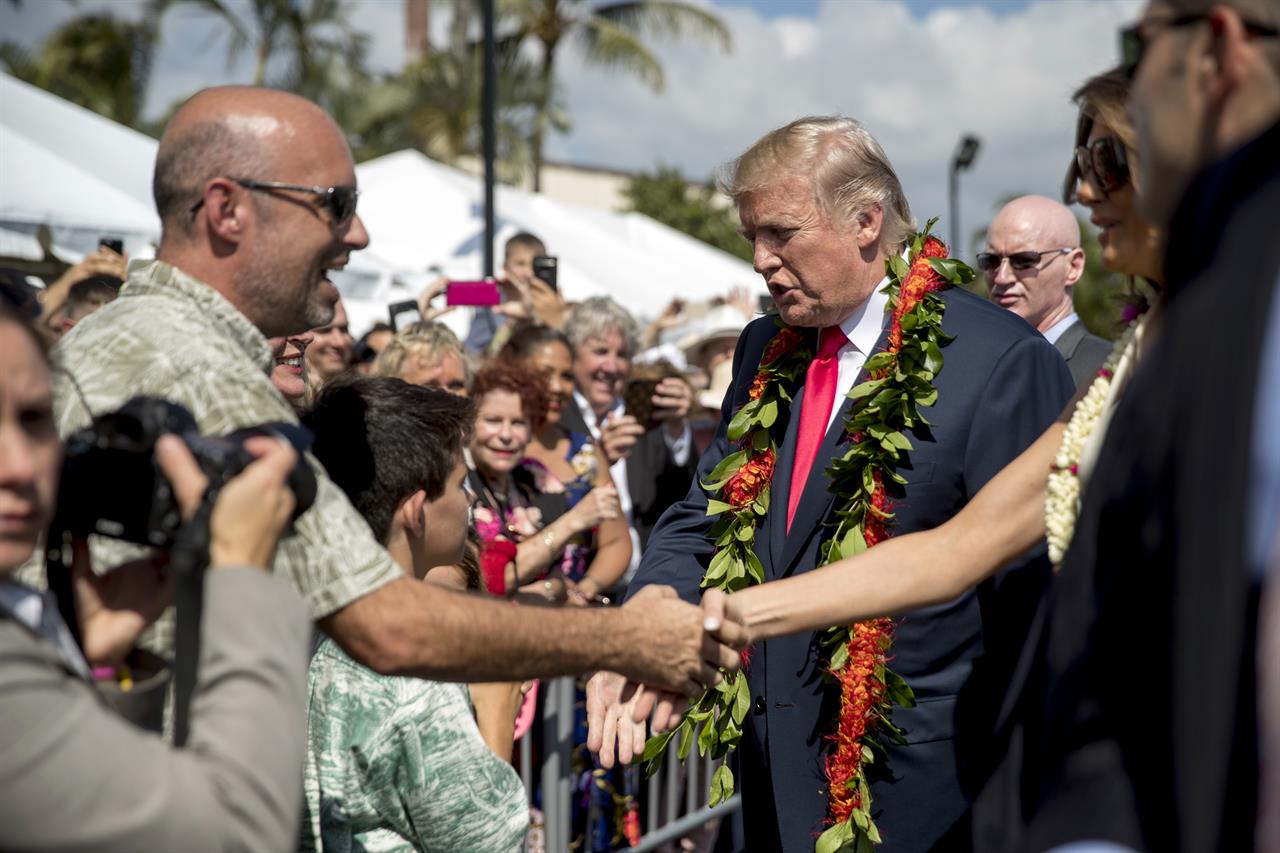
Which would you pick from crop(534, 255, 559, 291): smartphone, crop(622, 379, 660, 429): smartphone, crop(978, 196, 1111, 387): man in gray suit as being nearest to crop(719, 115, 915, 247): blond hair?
crop(978, 196, 1111, 387): man in gray suit

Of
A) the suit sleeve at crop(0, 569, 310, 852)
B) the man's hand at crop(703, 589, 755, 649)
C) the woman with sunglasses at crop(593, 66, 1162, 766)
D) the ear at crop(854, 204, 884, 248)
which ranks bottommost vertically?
the suit sleeve at crop(0, 569, 310, 852)

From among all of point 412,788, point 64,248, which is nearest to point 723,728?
point 412,788

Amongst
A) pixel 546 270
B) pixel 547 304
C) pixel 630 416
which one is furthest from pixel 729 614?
pixel 547 304

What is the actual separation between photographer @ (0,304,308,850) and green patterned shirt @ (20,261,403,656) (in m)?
0.25

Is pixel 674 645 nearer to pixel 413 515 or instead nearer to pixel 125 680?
pixel 413 515

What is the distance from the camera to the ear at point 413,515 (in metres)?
3.42

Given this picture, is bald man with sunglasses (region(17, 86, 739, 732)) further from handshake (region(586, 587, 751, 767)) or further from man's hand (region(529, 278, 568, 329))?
man's hand (region(529, 278, 568, 329))

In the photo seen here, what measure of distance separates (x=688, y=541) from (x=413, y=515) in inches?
40.5

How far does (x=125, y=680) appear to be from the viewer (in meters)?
2.08

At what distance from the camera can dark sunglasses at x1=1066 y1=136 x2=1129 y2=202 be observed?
2.77m

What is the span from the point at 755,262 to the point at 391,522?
4.85ft

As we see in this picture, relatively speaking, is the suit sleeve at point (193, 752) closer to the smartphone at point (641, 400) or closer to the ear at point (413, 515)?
the ear at point (413, 515)

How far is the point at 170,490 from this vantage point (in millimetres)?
1959

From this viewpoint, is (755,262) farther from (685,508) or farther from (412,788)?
(412,788)
